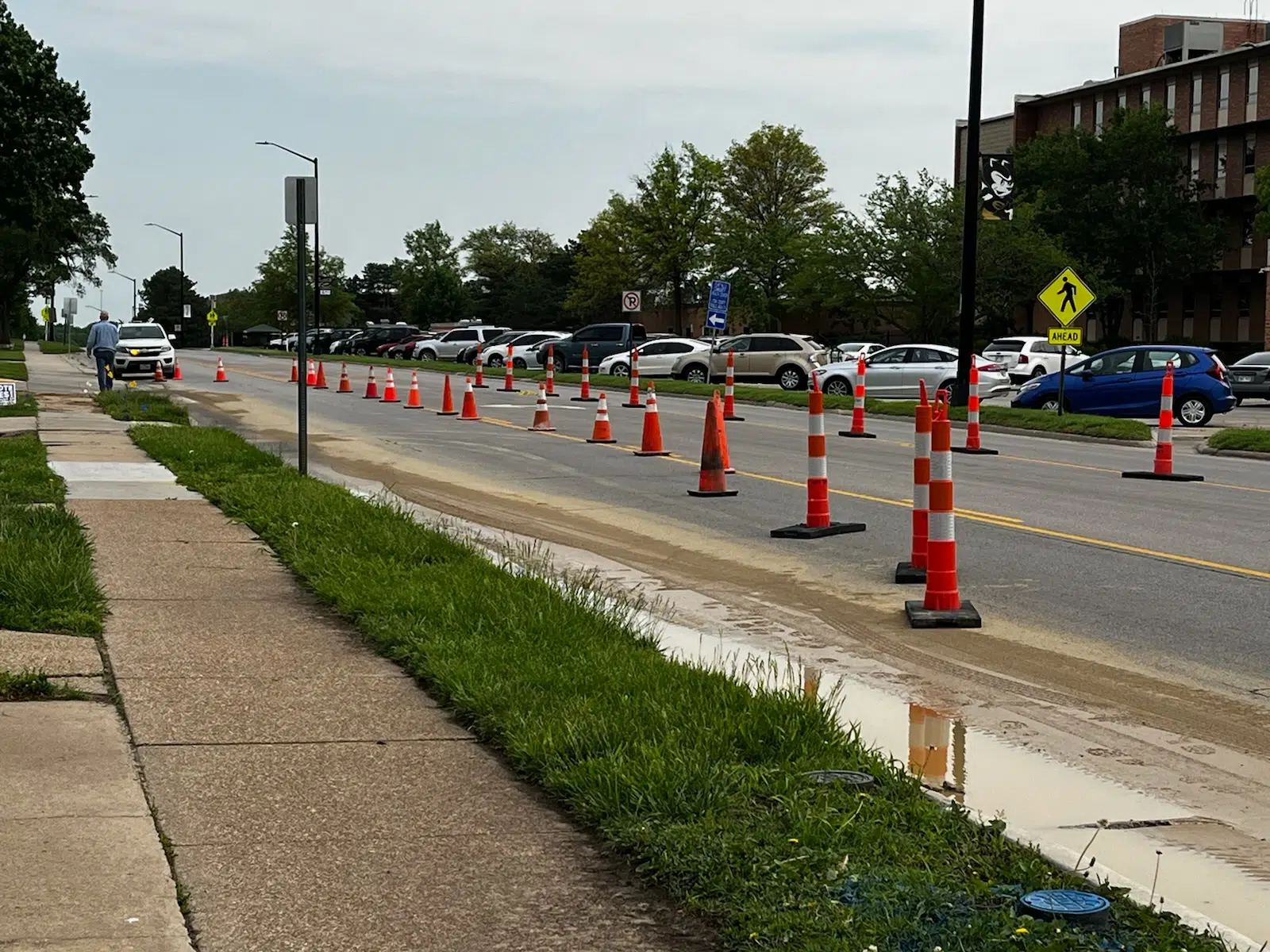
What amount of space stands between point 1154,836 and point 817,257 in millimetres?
66028

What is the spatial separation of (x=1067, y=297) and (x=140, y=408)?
51.4ft

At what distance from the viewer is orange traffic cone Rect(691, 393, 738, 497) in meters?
15.6

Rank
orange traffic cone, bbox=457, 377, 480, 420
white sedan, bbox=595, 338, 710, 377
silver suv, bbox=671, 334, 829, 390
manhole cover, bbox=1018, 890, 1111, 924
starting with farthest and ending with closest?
white sedan, bbox=595, 338, 710, 377
silver suv, bbox=671, 334, 829, 390
orange traffic cone, bbox=457, 377, 480, 420
manhole cover, bbox=1018, 890, 1111, 924

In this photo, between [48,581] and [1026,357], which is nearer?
[48,581]

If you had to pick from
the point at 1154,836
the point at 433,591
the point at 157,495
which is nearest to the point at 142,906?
the point at 1154,836

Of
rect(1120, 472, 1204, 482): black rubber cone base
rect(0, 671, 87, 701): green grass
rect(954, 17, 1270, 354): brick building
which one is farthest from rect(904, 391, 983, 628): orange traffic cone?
rect(954, 17, 1270, 354): brick building

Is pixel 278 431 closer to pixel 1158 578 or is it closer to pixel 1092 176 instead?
pixel 1158 578

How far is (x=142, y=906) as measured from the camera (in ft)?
13.8

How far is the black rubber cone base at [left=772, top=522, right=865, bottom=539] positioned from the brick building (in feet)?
197

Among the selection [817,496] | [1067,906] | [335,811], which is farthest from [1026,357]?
[1067,906]

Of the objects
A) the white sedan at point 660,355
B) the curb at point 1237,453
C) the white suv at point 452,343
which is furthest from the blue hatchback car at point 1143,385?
the white suv at point 452,343

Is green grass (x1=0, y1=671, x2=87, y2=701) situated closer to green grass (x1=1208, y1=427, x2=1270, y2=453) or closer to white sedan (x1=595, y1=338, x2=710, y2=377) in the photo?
green grass (x1=1208, y1=427, x2=1270, y2=453)

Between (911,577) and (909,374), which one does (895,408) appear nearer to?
(909,374)

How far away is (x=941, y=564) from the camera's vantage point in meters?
9.23
